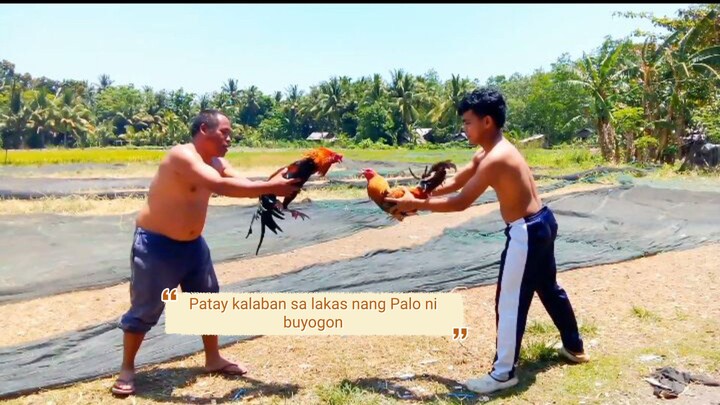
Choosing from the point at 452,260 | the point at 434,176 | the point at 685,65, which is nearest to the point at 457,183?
the point at 434,176

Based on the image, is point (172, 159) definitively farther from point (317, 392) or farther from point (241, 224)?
point (241, 224)

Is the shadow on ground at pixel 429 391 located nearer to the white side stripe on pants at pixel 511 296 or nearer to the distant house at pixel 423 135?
the white side stripe on pants at pixel 511 296

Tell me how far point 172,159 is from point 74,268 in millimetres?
3686

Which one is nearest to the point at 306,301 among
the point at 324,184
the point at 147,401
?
the point at 147,401

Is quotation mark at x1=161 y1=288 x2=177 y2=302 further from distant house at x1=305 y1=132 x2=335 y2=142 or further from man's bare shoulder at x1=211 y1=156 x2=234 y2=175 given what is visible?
distant house at x1=305 y1=132 x2=335 y2=142

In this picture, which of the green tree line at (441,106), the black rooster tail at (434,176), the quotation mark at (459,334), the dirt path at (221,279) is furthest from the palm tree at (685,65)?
the black rooster tail at (434,176)

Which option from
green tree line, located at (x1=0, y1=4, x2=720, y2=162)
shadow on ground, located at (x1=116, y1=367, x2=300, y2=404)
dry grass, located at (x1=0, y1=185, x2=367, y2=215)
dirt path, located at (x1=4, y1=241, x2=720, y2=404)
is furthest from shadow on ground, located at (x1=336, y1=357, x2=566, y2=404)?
green tree line, located at (x1=0, y1=4, x2=720, y2=162)

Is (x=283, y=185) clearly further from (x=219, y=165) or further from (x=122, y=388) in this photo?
(x=122, y=388)

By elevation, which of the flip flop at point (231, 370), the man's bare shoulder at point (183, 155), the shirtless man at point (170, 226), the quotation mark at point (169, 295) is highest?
the man's bare shoulder at point (183, 155)

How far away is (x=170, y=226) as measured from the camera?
345 cm

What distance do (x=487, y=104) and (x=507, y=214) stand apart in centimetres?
64

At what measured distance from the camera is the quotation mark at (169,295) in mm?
3456

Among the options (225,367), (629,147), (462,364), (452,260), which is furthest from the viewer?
(629,147)

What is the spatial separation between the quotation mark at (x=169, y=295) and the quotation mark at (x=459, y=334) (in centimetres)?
180
